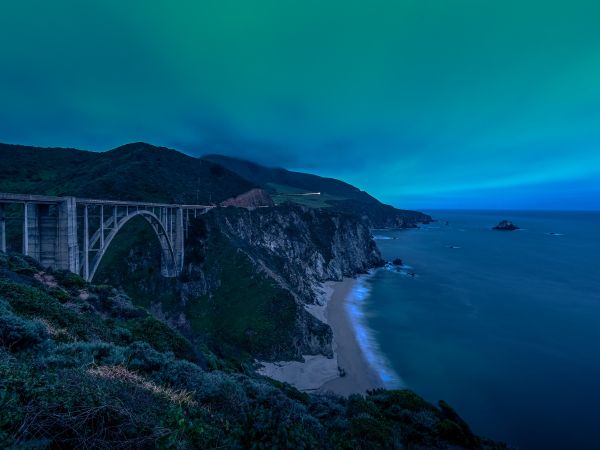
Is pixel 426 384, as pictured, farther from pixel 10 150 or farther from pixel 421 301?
pixel 10 150

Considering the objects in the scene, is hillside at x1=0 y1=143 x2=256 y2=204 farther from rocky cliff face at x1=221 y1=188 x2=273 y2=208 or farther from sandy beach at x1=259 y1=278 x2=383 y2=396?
sandy beach at x1=259 y1=278 x2=383 y2=396

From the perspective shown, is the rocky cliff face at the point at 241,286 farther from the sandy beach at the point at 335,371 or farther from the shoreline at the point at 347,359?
the shoreline at the point at 347,359

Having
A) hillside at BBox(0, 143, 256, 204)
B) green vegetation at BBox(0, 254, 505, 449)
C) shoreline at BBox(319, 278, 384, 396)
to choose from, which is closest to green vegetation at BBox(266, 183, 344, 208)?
hillside at BBox(0, 143, 256, 204)

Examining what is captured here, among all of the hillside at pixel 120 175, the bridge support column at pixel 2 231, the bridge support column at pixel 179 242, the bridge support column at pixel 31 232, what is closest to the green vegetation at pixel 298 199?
the hillside at pixel 120 175

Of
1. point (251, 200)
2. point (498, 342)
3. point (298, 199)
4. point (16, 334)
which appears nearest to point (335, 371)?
point (498, 342)

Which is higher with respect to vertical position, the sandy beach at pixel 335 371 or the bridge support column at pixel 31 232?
the bridge support column at pixel 31 232
